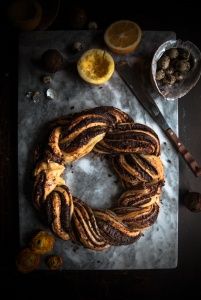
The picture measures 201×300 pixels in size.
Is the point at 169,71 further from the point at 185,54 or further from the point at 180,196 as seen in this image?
the point at 180,196

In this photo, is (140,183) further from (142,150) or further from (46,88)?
(46,88)

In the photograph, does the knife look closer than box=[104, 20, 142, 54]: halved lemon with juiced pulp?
No

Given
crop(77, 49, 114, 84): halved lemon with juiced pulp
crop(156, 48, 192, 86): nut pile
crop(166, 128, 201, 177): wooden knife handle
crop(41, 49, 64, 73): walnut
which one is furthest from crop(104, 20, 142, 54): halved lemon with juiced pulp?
crop(166, 128, 201, 177): wooden knife handle

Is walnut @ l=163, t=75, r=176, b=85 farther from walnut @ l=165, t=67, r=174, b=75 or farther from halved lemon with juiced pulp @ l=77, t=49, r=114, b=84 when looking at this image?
halved lemon with juiced pulp @ l=77, t=49, r=114, b=84

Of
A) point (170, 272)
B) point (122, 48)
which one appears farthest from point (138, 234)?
point (122, 48)

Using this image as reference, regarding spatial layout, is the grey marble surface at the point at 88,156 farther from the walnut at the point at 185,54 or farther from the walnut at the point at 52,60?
the walnut at the point at 185,54

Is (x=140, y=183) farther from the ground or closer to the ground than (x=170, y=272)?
farther from the ground
